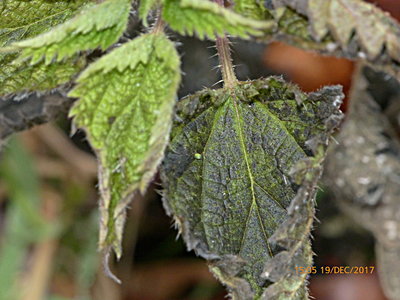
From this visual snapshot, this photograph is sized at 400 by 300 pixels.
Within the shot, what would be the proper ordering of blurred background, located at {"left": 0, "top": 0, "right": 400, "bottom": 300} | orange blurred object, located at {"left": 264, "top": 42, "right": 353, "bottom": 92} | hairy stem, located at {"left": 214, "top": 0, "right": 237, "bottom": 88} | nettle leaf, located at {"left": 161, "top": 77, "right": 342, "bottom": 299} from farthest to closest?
orange blurred object, located at {"left": 264, "top": 42, "right": 353, "bottom": 92}
blurred background, located at {"left": 0, "top": 0, "right": 400, "bottom": 300}
hairy stem, located at {"left": 214, "top": 0, "right": 237, "bottom": 88}
nettle leaf, located at {"left": 161, "top": 77, "right": 342, "bottom": 299}

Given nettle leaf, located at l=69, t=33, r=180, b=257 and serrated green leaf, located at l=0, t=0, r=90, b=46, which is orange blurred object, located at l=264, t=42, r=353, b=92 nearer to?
serrated green leaf, located at l=0, t=0, r=90, b=46

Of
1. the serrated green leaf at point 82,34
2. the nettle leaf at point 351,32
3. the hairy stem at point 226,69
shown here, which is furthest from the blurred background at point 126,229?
the nettle leaf at point 351,32

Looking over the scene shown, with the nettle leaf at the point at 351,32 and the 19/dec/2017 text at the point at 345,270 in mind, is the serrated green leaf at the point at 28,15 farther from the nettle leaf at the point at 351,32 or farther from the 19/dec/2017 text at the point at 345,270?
the 19/dec/2017 text at the point at 345,270

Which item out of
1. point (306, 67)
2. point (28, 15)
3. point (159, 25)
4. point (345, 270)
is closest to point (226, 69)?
point (159, 25)

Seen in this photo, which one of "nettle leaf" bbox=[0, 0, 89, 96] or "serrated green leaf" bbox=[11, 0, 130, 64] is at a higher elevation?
"serrated green leaf" bbox=[11, 0, 130, 64]

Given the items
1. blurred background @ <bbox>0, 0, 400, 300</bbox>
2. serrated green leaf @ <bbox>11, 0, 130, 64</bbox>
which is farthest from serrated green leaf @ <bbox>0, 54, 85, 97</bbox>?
blurred background @ <bbox>0, 0, 400, 300</bbox>
